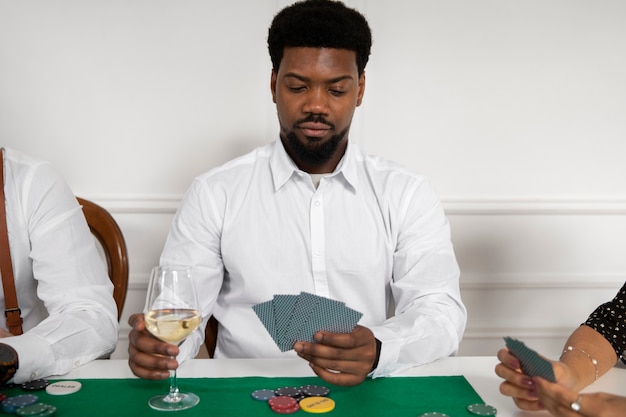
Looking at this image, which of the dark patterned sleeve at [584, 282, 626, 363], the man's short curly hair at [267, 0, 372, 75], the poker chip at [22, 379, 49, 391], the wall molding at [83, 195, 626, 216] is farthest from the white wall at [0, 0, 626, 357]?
the poker chip at [22, 379, 49, 391]

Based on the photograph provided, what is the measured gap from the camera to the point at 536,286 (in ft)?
9.92

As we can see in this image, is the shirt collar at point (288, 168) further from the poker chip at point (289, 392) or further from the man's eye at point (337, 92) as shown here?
the poker chip at point (289, 392)

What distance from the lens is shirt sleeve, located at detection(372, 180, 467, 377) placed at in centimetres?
161

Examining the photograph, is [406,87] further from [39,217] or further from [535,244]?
[39,217]

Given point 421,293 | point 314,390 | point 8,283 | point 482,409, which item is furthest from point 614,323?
point 8,283

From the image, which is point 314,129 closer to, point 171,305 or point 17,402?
point 171,305

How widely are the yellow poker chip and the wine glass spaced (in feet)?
0.68

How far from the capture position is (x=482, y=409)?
132 cm

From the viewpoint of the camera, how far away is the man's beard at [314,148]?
2.10 metres

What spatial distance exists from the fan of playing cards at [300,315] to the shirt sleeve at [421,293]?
0.18 m

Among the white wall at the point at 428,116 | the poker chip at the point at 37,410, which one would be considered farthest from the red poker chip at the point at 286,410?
the white wall at the point at 428,116

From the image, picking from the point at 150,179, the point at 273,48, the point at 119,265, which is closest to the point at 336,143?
the point at 273,48

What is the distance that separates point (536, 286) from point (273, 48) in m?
1.60

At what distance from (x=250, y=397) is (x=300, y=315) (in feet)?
0.61
